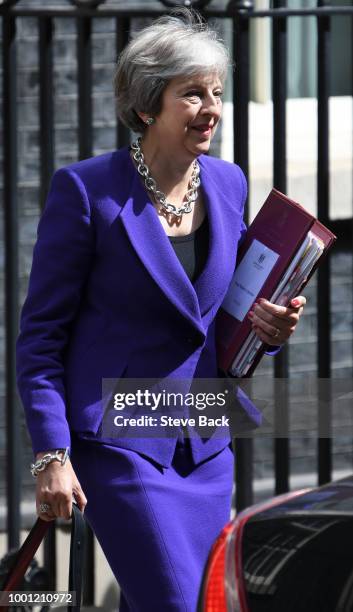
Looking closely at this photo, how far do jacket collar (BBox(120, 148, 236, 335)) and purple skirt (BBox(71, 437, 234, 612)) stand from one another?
0.36 meters

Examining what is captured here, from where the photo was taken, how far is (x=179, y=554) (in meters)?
3.53

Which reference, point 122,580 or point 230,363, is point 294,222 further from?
point 122,580

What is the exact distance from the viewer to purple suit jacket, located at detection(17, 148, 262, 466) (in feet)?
11.6

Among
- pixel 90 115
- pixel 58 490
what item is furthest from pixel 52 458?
pixel 90 115

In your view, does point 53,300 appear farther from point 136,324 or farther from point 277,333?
point 277,333

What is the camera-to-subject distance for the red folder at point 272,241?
361 cm

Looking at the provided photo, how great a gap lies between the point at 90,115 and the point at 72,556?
74.7 inches

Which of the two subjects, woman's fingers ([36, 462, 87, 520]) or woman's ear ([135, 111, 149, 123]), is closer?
woman's fingers ([36, 462, 87, 520])

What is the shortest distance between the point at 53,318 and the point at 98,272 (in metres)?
0.16

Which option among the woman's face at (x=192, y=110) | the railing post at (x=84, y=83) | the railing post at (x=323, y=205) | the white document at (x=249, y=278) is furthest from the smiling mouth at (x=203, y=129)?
the railing post at (x=323, y=205)

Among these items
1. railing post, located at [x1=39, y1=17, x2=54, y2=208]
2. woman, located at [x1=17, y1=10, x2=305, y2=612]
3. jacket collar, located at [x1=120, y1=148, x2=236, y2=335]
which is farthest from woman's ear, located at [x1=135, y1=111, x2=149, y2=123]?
railing post, located at [x1=39, y1=17, x2=54, y2=208]

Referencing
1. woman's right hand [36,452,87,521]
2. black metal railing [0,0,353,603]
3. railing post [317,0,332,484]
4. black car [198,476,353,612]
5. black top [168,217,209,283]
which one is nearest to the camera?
black car [198,476,353,612]

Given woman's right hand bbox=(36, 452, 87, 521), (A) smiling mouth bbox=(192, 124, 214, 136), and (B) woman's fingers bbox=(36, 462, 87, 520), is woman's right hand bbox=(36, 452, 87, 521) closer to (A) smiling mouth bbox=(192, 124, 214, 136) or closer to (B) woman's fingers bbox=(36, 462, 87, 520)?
(B) woman's fingers bbox=(36, 462, 87, 520)

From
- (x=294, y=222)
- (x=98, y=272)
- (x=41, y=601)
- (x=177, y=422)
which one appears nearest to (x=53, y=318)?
(x=98, y=272)
